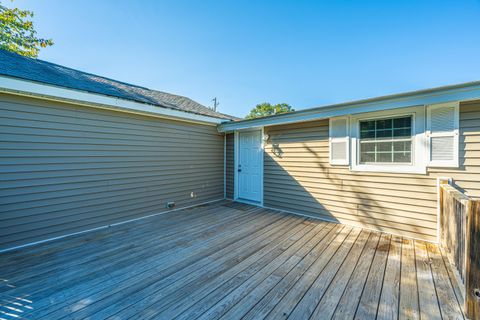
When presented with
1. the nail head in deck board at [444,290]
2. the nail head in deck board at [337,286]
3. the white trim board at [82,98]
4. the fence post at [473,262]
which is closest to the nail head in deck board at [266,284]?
the nail head in deck board at [337,286]

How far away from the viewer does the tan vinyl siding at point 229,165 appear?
6148 millimetres

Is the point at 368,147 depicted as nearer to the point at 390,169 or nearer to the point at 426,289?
the point at 390,169

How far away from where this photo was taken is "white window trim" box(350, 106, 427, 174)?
3.17m

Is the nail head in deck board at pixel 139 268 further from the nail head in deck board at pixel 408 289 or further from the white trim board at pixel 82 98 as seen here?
the white trim board at pixel 82 98

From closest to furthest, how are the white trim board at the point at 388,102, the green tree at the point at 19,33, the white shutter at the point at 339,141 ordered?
the white trim board at the point at 388,102 < the white shutter at the point at 339,141 < the green tree at the point at 19,33

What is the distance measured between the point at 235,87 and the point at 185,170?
7638mm

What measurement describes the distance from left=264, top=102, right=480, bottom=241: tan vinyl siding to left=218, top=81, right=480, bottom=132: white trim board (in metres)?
0.32

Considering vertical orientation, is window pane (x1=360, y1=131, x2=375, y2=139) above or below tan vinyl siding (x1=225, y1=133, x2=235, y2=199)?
above

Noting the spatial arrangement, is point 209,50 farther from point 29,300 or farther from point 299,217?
point 29,300

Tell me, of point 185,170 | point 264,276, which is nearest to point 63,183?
point 185,170

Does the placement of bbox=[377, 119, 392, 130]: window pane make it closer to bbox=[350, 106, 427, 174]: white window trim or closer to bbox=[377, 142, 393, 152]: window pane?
bbox=[350, 106, 427, 174]: white window trim

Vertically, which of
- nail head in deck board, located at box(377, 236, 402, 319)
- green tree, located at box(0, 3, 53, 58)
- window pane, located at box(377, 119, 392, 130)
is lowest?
nail head in deck board, located at box(377, 236, 402, 319)

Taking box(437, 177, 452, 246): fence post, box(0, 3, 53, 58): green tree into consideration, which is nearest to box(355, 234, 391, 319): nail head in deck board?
box(437, 177, 452, 246): fence post

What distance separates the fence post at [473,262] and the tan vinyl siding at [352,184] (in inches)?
76.3
